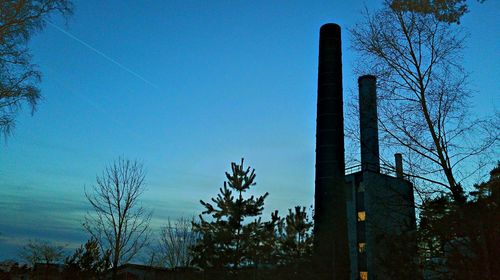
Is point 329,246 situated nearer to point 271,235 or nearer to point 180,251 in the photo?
point 271,235

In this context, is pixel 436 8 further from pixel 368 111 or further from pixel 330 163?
pixel 330 163

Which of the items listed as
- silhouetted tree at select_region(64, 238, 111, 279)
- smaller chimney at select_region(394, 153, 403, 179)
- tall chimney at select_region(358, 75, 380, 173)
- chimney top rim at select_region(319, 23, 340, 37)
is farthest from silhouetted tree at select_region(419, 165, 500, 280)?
chimney top rim at select_region(319, 23, 340, 37)

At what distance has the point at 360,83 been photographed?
498 inches

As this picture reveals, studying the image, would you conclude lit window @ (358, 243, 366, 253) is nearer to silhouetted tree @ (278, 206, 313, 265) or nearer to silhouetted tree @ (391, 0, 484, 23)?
silhouetted tree @ (278, 206, 313, 265)

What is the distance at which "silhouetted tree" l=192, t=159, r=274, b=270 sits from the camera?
25.4 metres

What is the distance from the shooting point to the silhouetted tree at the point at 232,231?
1000 inches

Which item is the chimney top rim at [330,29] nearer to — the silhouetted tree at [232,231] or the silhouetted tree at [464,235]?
the silhouetted tree at [232,231]

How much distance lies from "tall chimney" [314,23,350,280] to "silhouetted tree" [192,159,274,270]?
3.96 meters

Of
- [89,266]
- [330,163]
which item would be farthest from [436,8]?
[89,266]

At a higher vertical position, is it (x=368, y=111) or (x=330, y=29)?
(x=330, y=29)

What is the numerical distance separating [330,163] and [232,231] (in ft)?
24.1

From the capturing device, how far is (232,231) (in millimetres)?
26172

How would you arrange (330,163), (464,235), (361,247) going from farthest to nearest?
1. (361,247)
2. (330,163)
3. (464,235)

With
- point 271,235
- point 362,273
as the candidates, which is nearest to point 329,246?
point 271,235
